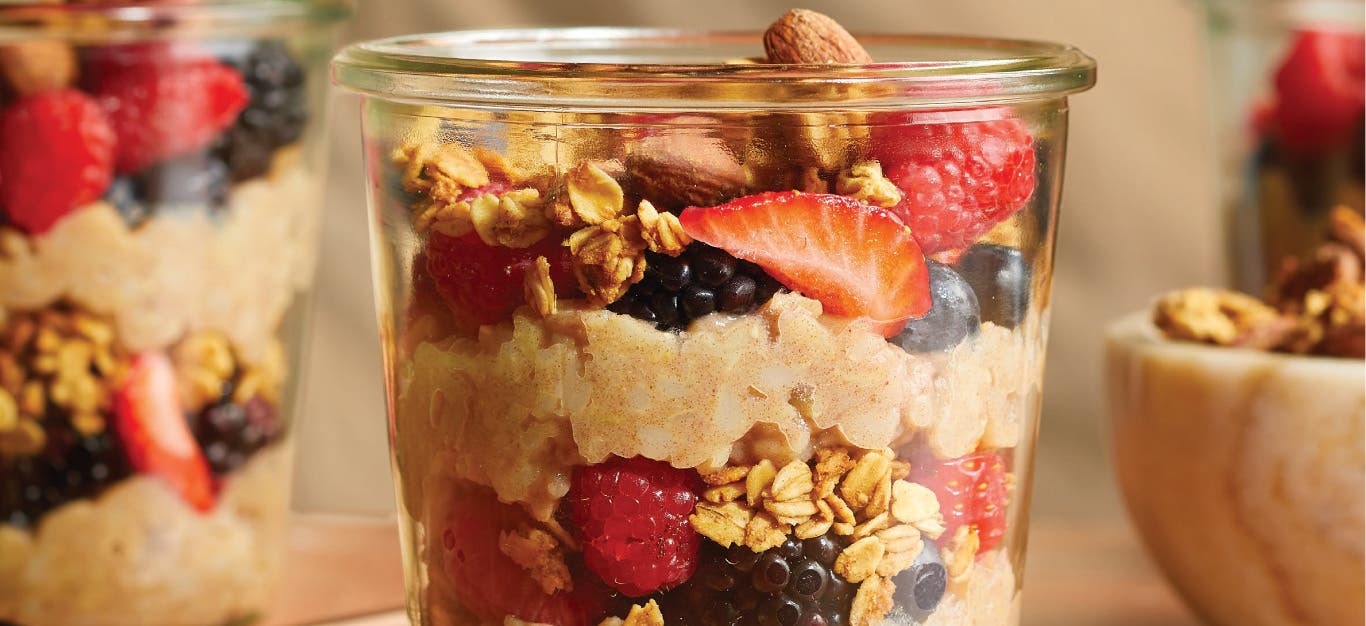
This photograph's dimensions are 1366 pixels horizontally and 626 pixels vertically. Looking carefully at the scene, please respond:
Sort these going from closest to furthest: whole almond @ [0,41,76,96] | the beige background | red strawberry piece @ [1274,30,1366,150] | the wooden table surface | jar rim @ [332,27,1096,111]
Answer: jar rim @ [332,27,1096,111]
whole almond @ [0,41,76,96]
the wooden table surface
red strawberry piece @ [1274,30,1366,150]
the beige background

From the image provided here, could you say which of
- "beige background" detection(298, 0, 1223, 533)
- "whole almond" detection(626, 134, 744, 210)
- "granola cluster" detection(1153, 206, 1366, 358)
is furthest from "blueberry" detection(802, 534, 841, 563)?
"beige background" detection(298, 0, 1223, 533)

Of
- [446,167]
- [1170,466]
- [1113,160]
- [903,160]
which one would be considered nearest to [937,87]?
[903,160]

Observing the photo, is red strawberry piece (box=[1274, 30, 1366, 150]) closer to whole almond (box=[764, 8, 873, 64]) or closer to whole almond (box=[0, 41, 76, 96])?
whole almond (box=[764, 8, 873, 64])

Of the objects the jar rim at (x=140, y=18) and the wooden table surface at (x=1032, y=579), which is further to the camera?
the wooden table surface at (x=1032, y=579)

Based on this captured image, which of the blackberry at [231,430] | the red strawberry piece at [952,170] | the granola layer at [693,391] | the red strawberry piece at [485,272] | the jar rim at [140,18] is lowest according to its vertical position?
the blackberry at [231,430]

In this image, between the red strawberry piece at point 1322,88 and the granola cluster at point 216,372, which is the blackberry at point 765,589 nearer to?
the granola cluster at point 216,372

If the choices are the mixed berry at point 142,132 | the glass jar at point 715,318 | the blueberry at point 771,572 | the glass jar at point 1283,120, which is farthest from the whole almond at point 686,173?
the glass jar at point 1283,120

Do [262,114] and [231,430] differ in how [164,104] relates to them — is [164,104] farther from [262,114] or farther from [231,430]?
[231,430]
